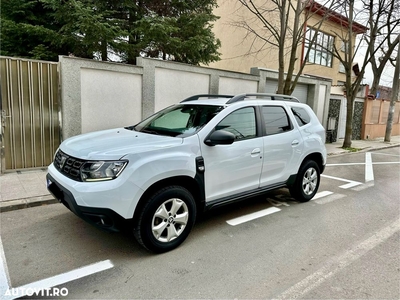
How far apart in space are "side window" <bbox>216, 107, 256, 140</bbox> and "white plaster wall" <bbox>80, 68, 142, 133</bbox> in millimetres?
3997

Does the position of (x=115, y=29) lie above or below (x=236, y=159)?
above

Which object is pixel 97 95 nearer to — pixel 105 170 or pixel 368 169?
pixel 105 170

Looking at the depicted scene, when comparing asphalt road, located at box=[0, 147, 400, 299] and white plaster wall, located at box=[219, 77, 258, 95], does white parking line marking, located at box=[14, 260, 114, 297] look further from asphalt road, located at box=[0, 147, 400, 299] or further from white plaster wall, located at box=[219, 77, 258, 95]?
white plaster wall, located at box=[219, 77, 258, 95]

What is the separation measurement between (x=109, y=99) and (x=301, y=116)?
438 cm

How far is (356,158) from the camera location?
33.9ft

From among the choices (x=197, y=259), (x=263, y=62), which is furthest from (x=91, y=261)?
(x=263, y=62)

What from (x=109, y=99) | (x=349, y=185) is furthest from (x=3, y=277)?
(x=349, y=185)

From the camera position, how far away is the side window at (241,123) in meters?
3.93

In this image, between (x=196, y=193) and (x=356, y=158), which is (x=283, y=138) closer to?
(x=196, y=193)

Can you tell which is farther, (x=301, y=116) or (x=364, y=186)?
(x=364, y=186)

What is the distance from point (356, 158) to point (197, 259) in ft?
29.6

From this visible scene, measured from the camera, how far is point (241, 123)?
4113 mm

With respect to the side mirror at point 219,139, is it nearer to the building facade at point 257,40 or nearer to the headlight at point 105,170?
the headlight at point 105,170

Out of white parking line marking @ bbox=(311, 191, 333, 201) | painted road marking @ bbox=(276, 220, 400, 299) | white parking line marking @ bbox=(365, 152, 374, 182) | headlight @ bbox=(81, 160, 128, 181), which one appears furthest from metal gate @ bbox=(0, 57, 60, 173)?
white parking line marking @ bbox=(365, 152, 374, 182)
